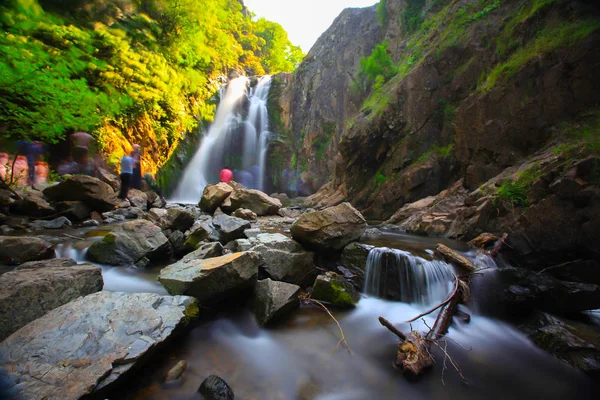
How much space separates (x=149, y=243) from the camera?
4.68 m

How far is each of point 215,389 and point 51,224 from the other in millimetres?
7352

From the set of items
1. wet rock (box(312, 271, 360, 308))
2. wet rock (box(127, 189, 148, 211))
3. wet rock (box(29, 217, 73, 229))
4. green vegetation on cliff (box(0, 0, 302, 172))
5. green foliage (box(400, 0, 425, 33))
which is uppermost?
green foliage (box(400, 0, 425, 33))

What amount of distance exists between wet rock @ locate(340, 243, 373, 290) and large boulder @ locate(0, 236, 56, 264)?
5.02 meters

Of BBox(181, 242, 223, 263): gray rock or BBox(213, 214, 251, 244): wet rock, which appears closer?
BBox(181, 242, 223, 263): gray rock

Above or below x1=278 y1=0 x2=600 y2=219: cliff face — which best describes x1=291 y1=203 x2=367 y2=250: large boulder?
below

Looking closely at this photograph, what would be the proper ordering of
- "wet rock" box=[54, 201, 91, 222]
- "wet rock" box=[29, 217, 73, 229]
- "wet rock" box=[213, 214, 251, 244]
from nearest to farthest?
"wet rock" box=[213, 214, 251, 244]
"wet rock" box=[29, 217, 73, 229]
"wet rock" box=[54, 201, 91, 222]

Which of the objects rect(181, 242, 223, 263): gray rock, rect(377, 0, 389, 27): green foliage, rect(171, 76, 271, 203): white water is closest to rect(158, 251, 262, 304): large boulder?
rect(181, 242, 223, 263): gray rock

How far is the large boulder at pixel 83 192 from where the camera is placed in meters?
7.21

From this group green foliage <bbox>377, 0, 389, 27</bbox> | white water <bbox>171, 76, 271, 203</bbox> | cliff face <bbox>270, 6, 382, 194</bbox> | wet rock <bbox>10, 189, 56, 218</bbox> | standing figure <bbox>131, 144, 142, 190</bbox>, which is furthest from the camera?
cliff face <bbox>270, 6, 382, 194</bbox>

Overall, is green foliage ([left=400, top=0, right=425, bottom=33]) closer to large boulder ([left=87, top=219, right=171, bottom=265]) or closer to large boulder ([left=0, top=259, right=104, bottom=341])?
large boulder ([left=87, top=219, right=171, bottom=265])

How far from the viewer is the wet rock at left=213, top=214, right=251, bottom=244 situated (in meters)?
5.29

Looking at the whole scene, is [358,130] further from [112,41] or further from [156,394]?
[156,394]

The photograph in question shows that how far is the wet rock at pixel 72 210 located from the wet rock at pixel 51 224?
451 mm

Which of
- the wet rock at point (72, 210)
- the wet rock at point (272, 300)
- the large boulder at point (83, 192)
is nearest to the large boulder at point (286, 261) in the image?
the wet rock at point (272, 300)
